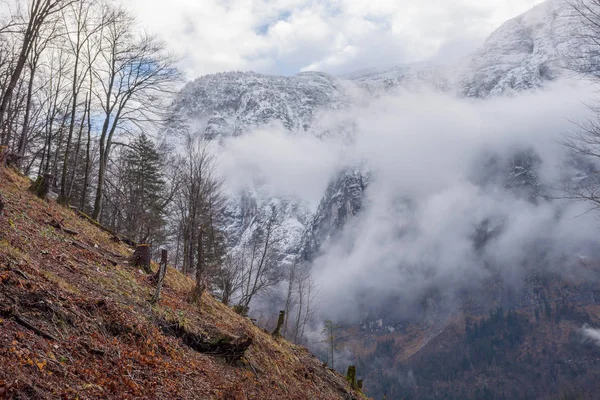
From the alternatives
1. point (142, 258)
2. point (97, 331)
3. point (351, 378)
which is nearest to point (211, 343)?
point (97, 331)

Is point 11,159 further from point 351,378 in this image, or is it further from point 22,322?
point 351,378

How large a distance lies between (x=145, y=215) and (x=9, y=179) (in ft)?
41.5

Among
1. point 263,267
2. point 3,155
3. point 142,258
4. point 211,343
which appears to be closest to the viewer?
point 211,343

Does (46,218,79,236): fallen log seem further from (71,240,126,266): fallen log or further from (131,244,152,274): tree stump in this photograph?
(131,244,152,274): tree stump

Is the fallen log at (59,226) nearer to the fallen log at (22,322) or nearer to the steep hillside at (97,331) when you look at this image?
the steep hillside at (97,331)

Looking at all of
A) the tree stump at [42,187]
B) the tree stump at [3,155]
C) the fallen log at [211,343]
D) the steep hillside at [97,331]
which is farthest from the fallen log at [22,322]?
the tree stump at [3,155]

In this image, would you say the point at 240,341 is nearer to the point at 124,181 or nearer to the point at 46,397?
the point at 46,397

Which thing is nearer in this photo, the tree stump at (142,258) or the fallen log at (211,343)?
the fallen log at (211,343)

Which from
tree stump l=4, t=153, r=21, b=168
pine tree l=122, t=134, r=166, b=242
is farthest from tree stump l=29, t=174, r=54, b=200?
pine tree l=122, t=134, r=166, b=242

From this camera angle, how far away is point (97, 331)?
7723 mm

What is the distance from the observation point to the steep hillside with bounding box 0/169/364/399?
5.98 meters

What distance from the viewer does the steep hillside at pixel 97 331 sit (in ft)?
19.6

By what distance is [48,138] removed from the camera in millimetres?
25422

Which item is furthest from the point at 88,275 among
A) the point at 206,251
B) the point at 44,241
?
the point at 206,251
